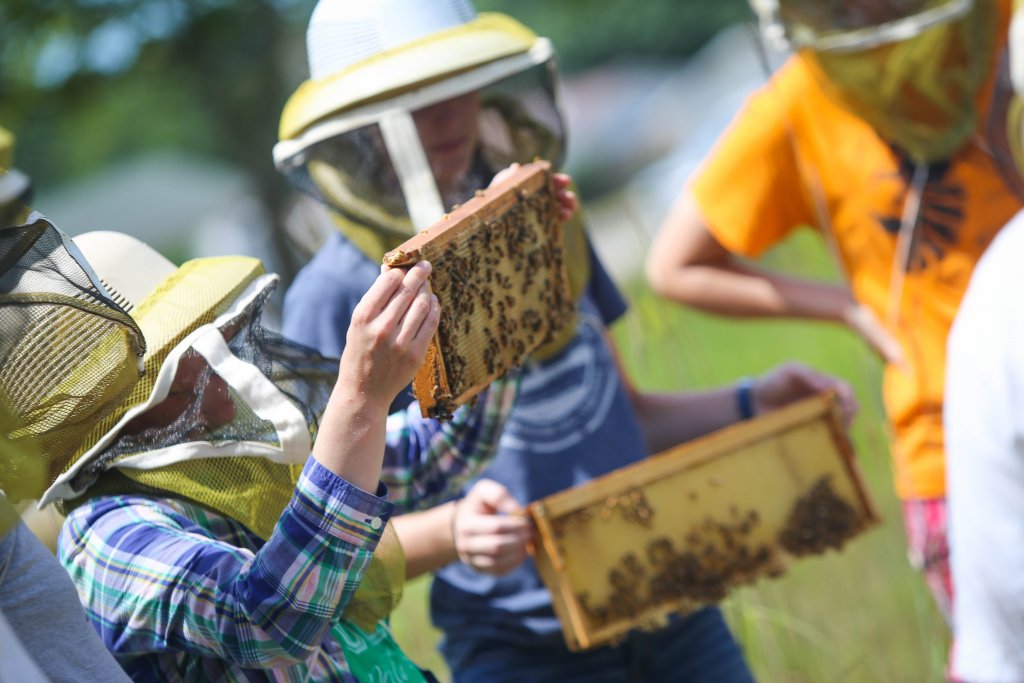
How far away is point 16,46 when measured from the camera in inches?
448

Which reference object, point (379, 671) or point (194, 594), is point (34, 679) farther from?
point (379, 671)

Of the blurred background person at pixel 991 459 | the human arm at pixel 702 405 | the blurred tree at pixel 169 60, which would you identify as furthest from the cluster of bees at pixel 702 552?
the blurred tree at pixel 169 60

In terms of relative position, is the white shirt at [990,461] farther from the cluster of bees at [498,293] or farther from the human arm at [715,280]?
the human arm at [715,280]

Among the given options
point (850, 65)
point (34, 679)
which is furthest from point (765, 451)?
point (34, 679)

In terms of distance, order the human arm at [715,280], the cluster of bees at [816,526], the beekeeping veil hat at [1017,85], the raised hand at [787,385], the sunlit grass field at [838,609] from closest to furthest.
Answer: the beekeeping veil hat at [1017,85]
the cluster of bees at [816,526]
the raised hand at [787,385]
the human arm at [715,280]
the sunlit grass field at [838,609]

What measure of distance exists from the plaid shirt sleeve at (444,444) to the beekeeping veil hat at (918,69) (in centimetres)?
135

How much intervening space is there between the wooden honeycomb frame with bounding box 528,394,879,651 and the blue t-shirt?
122 mm

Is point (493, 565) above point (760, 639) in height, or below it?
above

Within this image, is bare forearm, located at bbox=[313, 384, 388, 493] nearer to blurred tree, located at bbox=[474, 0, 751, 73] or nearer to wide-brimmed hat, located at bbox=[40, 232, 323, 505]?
wide-brimmed hat, located at bbox=[40, 232, 323, 505]

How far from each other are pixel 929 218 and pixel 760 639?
1.46m

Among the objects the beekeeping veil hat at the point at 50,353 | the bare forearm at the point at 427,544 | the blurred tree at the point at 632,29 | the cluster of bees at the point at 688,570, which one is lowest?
the blurred tree at the point at 632,29

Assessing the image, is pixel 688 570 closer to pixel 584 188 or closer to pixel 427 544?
pixel 427 544

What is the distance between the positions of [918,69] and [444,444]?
1665 mm

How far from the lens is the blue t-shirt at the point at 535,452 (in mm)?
2707
